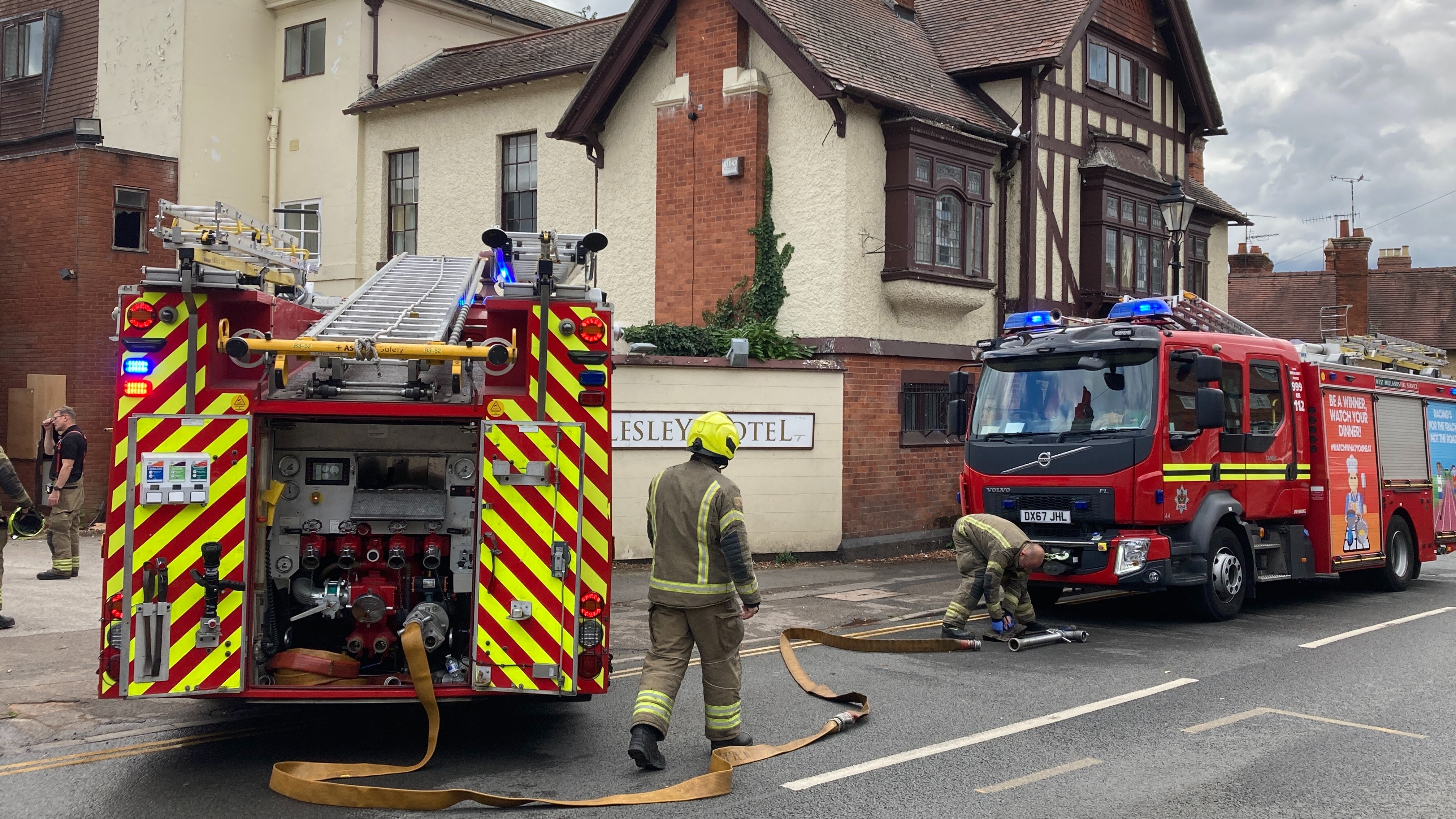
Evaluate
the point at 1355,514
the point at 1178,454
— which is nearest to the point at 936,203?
the point at 1355,514

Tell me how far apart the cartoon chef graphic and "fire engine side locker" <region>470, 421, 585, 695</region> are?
9.39 meters

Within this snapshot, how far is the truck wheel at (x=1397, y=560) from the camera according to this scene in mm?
13531

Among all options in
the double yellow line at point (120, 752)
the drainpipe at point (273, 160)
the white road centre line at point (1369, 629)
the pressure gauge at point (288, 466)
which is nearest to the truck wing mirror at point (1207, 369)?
the white road centre line at point (1369, 629)

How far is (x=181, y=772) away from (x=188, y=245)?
8.50 feet

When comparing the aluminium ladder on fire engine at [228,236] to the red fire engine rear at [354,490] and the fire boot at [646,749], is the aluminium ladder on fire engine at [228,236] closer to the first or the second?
the red fire engine rear at [354,490]

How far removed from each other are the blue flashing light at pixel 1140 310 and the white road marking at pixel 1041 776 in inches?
238

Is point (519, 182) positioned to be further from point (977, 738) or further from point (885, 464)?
point (977, 738)

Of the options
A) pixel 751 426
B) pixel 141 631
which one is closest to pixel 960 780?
pixel 141 631

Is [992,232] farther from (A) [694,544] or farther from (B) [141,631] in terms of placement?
(B) [141,631]

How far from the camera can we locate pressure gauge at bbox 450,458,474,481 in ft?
21.2

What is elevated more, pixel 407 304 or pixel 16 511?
pixel 407 304

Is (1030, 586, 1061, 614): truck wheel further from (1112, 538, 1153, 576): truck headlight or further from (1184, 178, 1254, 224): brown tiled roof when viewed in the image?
(1184, 178, 1254, 224): brown tiled roof

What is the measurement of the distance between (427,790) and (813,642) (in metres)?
4.57

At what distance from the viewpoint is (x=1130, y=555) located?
10.2 m
